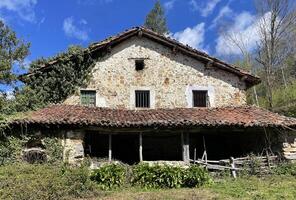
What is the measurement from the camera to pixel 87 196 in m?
14.1

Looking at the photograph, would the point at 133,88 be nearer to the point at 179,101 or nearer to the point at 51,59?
the point at 179,101

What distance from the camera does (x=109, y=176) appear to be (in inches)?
618

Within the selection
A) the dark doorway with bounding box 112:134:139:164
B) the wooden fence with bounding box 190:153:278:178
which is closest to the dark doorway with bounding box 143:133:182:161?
the dark doorway with bounding box 112:134:139:164

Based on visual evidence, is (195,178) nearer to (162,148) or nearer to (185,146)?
(185,146)

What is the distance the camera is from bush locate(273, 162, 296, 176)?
1755 centimetres

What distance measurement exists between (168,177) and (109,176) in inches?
90.1

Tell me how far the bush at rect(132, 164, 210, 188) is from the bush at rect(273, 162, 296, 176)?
359 cm

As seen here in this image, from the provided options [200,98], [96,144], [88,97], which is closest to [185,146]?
[200,98]

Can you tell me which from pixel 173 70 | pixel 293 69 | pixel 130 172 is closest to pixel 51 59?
pixel 173 70

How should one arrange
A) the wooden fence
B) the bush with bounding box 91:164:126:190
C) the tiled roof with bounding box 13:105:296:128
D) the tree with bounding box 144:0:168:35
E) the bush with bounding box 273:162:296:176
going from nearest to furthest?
1. the bush with bounding box 91:164:126:190
2. the tiled roof with bounding box 13:105:296:128
3. the bush with bounding box 273:162:296:176
4. the wooden fence
5. the tree with bounding box 144:0:168:35

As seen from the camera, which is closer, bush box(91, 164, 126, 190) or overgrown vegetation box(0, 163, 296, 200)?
overgrown vegetation box(0, 163, 296, 200)

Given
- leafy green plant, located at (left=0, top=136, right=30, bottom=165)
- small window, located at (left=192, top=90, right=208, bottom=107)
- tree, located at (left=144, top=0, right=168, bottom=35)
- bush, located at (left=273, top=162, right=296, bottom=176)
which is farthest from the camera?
tree, located at (left=144, top=0, right=168, bottom=35)

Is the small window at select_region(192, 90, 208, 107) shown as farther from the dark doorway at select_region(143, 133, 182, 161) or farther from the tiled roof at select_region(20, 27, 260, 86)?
Result: the dark doorway at select_region(143, 133, 182, 161)

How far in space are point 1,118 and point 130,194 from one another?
6.64 metres
